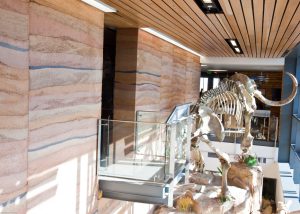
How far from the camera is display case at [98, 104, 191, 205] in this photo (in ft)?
15.0

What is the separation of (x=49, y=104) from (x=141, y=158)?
5.88 ft

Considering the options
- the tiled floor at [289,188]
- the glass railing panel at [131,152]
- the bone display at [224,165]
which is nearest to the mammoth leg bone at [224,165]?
the bone display at [224,165]

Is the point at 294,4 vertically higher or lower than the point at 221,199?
higher

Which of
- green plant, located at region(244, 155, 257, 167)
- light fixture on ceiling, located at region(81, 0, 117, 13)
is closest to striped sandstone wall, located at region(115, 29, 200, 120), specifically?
light fixture on ceiling, located at region(81, 0, 117, 13)

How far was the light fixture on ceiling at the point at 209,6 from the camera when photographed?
4.36m

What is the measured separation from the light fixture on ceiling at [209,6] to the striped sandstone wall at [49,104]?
1.34 metres

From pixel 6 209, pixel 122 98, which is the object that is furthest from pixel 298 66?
pixel 6 209

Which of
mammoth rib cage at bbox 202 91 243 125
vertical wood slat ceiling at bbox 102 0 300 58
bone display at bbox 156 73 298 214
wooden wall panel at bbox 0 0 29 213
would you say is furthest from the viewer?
mammoth rib cage at bbox 202 91 243 125

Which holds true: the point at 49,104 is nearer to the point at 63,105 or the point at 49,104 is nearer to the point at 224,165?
the point at 63,105

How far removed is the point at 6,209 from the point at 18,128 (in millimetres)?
709

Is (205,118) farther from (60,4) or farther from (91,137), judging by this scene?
(60,4)

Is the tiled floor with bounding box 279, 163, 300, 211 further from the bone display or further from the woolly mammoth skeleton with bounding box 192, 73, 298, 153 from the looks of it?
the woolly mammoth skeleton with bounding box 192, 73, 298, 153

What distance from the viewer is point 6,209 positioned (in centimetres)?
312

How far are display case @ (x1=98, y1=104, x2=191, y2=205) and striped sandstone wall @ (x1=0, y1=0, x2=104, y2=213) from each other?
0.67 feet
